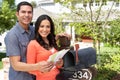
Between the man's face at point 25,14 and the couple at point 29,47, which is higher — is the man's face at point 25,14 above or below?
above

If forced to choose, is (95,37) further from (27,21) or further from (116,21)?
(27,21)

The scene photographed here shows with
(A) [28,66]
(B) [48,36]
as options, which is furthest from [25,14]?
(A) [28,66]

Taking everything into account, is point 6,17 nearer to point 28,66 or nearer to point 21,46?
point 21,46

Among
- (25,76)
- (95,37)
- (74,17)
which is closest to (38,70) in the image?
(25,76)

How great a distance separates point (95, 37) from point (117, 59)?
1.72 m

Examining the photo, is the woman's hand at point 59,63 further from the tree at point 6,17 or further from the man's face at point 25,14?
the tree at point 6,17

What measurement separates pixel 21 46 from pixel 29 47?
0.33 ft

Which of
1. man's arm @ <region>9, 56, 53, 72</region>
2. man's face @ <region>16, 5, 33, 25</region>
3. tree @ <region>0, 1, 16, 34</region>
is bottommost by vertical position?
tree @ <region>0, 1, 16, 34</region>

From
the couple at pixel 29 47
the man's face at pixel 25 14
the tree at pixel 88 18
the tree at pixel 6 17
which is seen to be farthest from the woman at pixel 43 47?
the tree at pixel 6 17

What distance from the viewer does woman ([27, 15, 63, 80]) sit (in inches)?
137

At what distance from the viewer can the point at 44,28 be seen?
356 centimetres

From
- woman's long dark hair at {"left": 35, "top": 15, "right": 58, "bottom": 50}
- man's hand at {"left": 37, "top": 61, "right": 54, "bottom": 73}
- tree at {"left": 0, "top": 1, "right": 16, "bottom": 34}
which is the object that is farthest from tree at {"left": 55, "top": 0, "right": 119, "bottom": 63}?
tree at {"left": 0, "top": 1, "right": 16, "bottom": 34}

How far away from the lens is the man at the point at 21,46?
3.36 meters

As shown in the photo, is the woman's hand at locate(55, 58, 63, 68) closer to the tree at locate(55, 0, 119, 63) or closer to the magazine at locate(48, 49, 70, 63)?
the magazine at locate(48, 49, 70, 63)
